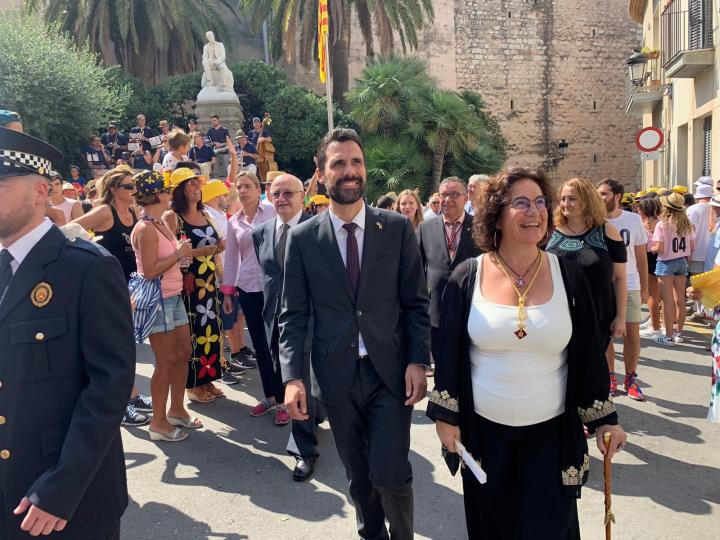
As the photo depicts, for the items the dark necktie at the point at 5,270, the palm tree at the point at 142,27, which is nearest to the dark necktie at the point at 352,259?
the dark necktie at the point at 5,270

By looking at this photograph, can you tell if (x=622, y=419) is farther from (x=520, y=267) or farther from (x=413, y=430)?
(x=520, y=267)

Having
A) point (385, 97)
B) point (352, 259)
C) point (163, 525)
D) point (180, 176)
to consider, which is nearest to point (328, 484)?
point (163, 525)

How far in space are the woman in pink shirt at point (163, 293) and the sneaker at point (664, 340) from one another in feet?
19.3

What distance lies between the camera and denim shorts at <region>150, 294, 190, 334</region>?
460 cm

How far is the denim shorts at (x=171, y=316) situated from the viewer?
15.1 feet

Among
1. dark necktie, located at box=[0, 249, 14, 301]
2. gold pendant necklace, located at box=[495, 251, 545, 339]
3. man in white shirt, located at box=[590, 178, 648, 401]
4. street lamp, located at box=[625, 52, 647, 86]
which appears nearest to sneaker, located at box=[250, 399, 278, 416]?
man in white shirt, located at box=[590, 178, 648, 401]

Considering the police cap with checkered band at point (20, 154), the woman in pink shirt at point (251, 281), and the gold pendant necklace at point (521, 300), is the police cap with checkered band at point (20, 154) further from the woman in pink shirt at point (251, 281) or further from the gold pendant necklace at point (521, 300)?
the woman in pink shirt at point (251, 281)

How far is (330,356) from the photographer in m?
2.80

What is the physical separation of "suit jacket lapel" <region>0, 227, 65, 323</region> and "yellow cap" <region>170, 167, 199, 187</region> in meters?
3.08

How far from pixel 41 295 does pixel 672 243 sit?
7530 mm

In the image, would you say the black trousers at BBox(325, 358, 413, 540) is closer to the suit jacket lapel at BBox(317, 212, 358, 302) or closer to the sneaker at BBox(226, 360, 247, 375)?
the suit jacket lapel at BBox(317, 212, 358, 302)

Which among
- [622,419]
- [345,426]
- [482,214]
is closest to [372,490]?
[345,426]

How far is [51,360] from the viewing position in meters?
2.00

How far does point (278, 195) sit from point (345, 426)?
232 cm
